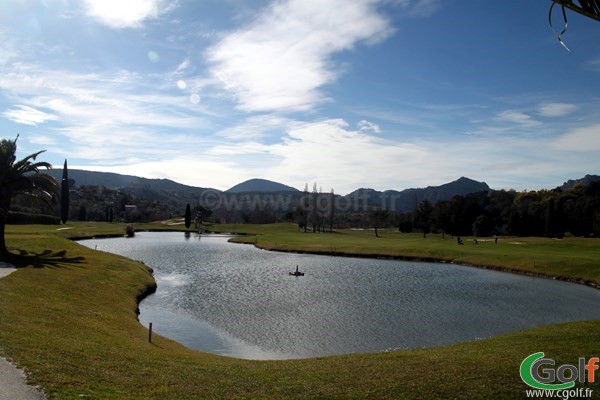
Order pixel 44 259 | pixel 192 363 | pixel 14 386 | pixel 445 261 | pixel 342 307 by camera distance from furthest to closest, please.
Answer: pixel 445 261, pixel 44 259, pixel 342 307, pixel 192 363, pixel 14 386

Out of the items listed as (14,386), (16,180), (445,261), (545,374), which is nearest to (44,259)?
(16,180)

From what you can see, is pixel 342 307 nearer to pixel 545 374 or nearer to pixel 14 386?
pixel 545 374

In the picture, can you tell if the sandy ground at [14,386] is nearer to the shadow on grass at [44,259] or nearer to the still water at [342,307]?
the still water at [342,307]

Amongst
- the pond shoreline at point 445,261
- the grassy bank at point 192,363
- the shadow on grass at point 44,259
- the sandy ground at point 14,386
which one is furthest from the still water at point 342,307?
the sandy ground at point 14,386

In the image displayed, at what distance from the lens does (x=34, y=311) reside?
920 inches

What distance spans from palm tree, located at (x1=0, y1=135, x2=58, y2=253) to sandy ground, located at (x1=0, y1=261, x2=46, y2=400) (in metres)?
33.6

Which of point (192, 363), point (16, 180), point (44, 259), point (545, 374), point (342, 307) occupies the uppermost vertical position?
point (16, 180)

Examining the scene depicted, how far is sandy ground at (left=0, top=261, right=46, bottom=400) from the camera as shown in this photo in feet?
38.7

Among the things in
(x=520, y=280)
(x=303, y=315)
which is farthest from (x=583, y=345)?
(x=520, y=280)

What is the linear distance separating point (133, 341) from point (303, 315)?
51.2ft

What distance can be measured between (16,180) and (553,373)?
44739 millimetres

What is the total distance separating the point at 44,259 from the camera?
42062 mm

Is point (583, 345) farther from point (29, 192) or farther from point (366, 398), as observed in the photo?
point (29, 192)

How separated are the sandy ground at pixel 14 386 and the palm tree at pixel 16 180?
33609 mm
